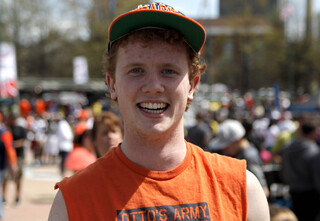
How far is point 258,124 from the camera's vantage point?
15461mm

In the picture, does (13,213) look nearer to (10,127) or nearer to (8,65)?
(10,127)

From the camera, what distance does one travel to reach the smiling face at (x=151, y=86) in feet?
5.62

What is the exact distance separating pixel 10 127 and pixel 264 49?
1293 inches

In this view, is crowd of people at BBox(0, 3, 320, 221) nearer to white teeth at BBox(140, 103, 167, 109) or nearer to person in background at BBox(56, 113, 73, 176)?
white teeth at BBox(140, 103, 167, 109)

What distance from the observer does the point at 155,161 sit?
1.76 metres

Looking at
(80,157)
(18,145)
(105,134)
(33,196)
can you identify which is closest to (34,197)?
(33,196)

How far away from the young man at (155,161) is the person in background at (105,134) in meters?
2.18

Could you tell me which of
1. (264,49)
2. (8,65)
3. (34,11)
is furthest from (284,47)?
(8,65)

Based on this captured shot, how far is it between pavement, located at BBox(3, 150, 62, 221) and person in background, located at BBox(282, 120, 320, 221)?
456 cm

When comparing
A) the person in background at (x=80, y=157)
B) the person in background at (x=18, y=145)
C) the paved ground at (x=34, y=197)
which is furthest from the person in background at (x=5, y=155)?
→ the person in background at (x=80, y=157)

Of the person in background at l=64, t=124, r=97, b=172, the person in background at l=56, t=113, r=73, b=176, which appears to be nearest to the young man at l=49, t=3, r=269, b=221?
the person in background at l=64, t=124, r=97, b=172

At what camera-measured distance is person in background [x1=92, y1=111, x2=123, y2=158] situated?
3984mm

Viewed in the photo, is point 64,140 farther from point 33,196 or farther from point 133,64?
point 133,64

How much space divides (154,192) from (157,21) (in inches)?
25.6
